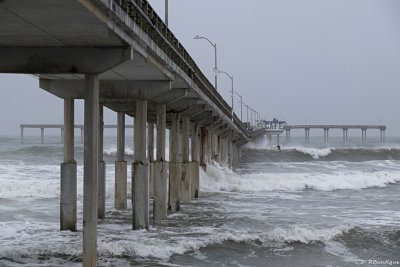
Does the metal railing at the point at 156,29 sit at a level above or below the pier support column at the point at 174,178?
above

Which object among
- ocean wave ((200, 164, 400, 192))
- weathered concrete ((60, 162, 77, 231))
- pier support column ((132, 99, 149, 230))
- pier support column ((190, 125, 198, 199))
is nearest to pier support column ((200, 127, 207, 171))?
ocean wave ((200, 164, 400, 192))

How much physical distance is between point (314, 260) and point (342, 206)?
1561 cm

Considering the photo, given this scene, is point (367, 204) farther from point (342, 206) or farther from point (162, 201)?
point (162, 201)

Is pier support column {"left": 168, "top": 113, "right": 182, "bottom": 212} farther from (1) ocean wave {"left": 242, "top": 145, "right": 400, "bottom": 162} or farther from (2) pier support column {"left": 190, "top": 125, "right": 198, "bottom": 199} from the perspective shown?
(1) ocean wave {"left": 242, "top": 145, "right": 400, "bottom": 162}

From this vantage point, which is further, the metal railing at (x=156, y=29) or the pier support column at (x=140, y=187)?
the pier support column at (x=140, y=187)

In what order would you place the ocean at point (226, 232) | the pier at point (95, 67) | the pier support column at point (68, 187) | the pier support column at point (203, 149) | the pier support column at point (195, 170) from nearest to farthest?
the pier at point (95, 67), the ocean at point (226, 232), the pier support column at point (68, 187), the pier support column at point (195, 170), the pier support column at point (203, 149)

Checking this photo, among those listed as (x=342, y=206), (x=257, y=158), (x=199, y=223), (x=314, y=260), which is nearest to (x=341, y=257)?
(x=314, y=260)

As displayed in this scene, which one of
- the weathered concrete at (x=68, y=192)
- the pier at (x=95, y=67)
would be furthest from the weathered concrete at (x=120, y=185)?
the weathered concrete at (x=68, y=192)

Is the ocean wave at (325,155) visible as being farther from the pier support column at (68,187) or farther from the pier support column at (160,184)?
the pier support column at (68,187)

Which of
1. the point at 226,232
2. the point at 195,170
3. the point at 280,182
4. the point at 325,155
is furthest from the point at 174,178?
the point at 325,155

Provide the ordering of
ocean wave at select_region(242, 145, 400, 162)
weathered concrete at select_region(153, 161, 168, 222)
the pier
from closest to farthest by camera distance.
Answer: the pier → weathered concrete at select_region(153, 161, 168, 222) → ocean wave at select_region(242, 145, 400, 162)

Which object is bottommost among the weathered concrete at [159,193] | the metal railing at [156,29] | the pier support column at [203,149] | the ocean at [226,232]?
the ocean at [226,232]

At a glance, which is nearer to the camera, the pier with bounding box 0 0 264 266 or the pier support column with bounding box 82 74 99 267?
the pier with bounding box 0 0 264 266

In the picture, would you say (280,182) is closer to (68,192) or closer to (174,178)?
(174,178)
